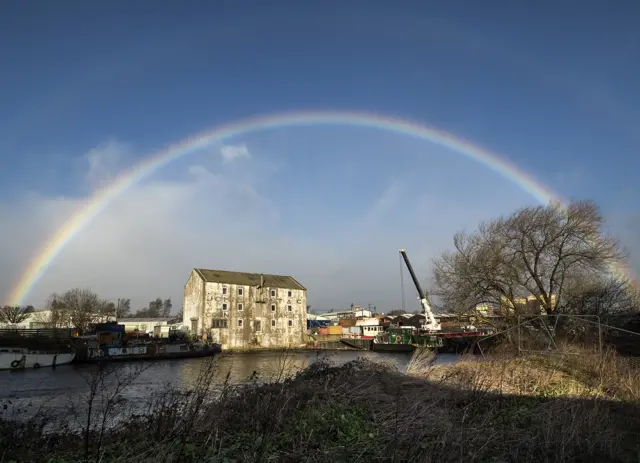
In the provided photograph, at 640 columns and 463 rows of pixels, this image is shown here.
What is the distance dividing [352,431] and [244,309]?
198 feet

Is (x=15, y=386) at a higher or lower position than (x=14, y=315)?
lower

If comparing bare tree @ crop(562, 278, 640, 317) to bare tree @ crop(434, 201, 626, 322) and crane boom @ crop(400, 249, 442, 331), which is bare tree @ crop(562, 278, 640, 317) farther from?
crane boom @ crop(400, 249, 442, 331)

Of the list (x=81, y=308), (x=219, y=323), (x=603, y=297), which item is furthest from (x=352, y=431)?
(x=81, y=308)

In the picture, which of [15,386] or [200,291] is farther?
[200,291]

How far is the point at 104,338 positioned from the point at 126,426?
52.7 meters

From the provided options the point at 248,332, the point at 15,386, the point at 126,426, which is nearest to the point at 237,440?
the point at 126,426

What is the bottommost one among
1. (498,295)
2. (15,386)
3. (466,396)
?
(15,386)

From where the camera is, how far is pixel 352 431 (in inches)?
290

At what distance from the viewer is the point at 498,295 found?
34.4m

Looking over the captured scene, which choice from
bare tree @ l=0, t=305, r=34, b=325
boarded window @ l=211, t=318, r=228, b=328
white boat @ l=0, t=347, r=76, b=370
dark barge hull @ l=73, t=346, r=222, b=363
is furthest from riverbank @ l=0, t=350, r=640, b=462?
bare tree @ l=0, t=305, r=34, b=325

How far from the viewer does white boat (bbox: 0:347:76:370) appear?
126ft

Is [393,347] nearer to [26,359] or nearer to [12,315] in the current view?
[26,359]

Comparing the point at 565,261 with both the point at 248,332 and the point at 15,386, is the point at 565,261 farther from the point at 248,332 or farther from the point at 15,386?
the point at 248,332

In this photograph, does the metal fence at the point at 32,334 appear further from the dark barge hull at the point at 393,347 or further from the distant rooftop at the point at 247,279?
the dark barge hull at the point at 393,347
